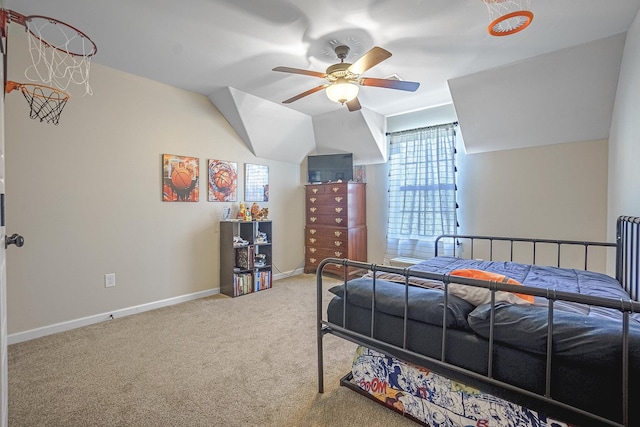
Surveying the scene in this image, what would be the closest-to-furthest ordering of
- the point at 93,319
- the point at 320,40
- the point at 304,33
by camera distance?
the point at 304,33
the point at 320,40
the point at 93,319

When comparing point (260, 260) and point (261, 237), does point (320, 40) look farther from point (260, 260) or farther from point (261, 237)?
point (260, 260)

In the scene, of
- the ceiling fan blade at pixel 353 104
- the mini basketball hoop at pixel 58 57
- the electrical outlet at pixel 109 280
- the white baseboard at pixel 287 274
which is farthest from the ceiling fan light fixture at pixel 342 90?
the white baseboard at pixel 287 274

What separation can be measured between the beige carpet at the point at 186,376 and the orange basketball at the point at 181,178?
149 cm

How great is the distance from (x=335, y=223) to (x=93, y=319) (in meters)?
3.17

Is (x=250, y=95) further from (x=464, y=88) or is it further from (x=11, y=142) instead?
(x=464, y=88)

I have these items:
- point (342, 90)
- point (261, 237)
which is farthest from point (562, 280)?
point (261, 237)

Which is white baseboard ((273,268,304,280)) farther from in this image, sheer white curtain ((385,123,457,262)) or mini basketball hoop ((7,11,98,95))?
mini basketball hoop ((7,11,98,95))

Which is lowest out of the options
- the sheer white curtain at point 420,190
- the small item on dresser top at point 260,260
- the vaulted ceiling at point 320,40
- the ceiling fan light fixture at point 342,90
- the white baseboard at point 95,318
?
the white baseboard at point 95,318

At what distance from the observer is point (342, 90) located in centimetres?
250

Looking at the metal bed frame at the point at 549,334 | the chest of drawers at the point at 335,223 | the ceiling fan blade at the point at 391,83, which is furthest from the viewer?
the chest of drawers at the point at 335,223

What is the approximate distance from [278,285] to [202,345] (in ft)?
6.21

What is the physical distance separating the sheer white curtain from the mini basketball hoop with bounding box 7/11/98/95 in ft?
12.4

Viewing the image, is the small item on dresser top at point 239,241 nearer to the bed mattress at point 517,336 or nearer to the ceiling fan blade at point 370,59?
the bed mattress at point 517,336

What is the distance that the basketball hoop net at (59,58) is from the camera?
2.35 m
